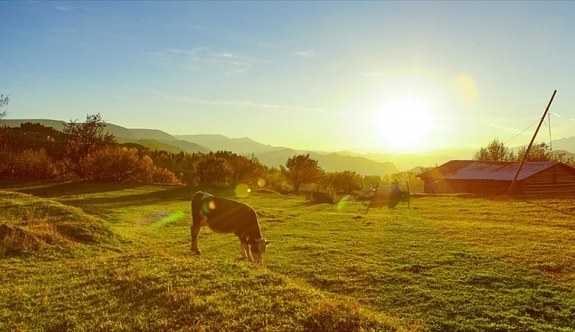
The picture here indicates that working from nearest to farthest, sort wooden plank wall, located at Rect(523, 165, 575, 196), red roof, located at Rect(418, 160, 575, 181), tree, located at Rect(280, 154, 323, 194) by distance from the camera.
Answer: wooden plank wall, located at Rect(523, 165, 575, 196)
red roof, located at Rect(418, 160, 575, 181)
tree, located at Rect(280, 154, 323, 194)

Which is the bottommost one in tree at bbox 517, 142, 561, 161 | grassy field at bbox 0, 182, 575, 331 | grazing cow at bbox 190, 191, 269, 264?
grassy field at bbox 0, 182, 575, 331

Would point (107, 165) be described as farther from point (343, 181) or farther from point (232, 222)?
point (343, 181)

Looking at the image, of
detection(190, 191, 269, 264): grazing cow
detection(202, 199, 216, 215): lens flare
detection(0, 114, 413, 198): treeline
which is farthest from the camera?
detection(0, 114, 413, 198): treeline

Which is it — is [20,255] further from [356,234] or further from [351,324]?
[356,234]

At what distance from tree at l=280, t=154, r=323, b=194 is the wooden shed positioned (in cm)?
2312

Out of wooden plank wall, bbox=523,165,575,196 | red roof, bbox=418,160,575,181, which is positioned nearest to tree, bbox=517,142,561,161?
red roof, bbox=418,160,575,181

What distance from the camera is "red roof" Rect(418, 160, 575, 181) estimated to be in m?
51.0

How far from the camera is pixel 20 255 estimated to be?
1456 centimetres

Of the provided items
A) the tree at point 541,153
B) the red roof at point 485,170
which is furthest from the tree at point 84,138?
the tree at point 541,153

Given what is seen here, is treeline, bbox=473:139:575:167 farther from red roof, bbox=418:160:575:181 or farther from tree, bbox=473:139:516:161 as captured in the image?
red roof, bbox=418:160:575:181

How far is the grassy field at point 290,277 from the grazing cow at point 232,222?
38.3 inches

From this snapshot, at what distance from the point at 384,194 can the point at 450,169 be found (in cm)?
2622

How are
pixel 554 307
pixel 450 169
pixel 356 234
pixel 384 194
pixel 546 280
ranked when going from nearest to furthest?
pixel 554 307 < pixel 546 280 < pixel 356 234 < pixel 384 194 < pixel 450 169

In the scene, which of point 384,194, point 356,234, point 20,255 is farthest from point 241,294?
point 384,194
